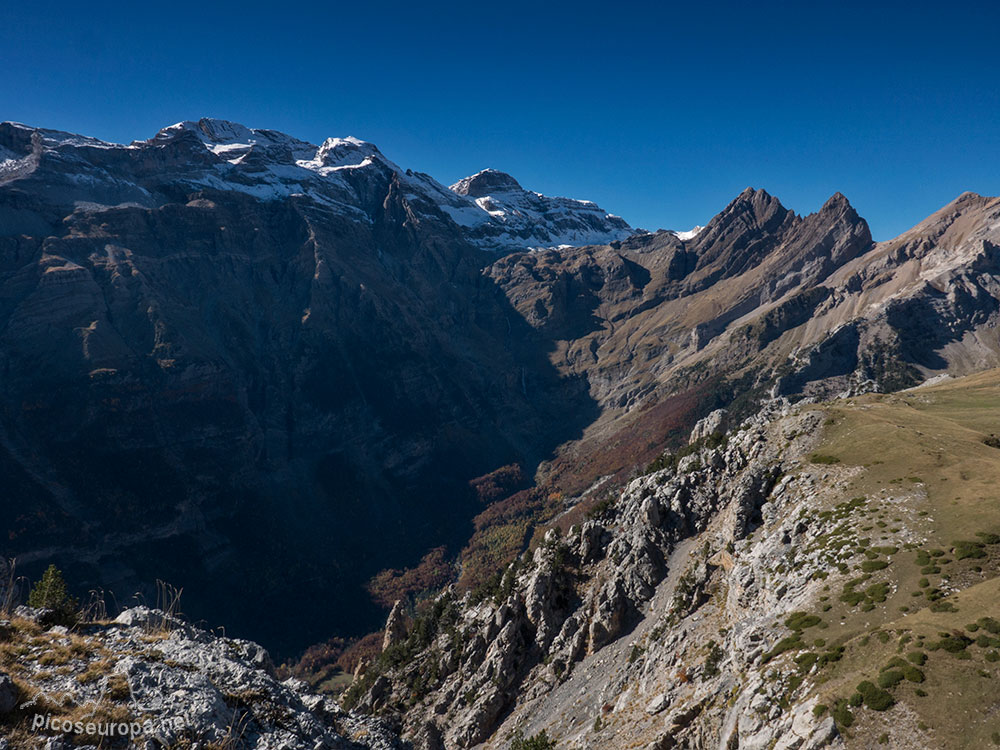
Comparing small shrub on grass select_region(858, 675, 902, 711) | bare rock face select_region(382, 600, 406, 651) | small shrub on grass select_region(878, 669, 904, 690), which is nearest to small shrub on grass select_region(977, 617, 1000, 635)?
small shrub on grass select_region(878, 669, 904, 690)

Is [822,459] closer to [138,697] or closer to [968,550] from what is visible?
[968,550]

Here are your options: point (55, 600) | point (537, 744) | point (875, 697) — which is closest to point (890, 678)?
point (875, 697)

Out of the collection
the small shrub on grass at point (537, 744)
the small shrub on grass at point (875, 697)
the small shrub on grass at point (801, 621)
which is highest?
the small shrub on grass at point (875, 697)

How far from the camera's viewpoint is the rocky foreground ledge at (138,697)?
1658 cm

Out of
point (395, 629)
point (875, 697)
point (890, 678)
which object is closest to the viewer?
point (875, 697)

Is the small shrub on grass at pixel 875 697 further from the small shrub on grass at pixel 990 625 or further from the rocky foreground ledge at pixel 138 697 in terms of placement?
the rocky foreground ledge at pixel 138 697

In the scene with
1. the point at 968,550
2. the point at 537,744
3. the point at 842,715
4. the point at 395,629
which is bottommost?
the point at 395,629

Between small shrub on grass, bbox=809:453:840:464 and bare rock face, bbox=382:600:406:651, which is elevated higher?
small shrub on grass, bbox=809:453:840:464

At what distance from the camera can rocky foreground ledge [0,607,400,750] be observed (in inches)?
653

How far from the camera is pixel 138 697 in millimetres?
19203

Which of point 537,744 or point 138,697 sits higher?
point 138,697

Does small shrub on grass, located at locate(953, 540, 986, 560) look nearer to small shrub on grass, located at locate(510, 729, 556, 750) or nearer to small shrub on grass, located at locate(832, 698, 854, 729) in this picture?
small shrub on grass, located at locate(832, 698, 854, 729)

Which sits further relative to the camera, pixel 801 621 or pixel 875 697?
pixel 801 621

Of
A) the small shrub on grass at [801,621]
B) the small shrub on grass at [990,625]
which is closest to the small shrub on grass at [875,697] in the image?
the small shrub on grass at [990,625]
